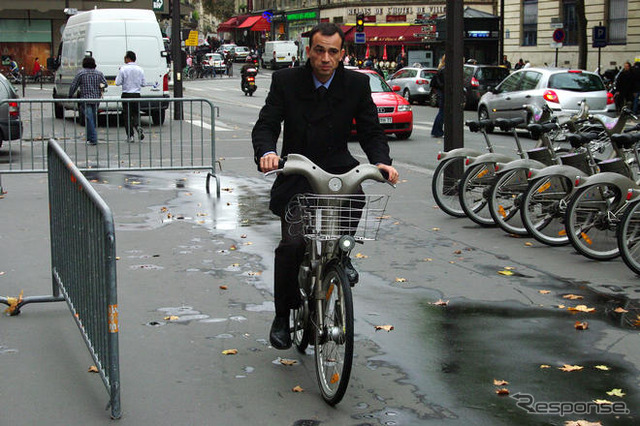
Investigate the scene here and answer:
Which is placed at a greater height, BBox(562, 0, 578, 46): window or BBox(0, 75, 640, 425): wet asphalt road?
BBox(562, 0, 578, 46): window

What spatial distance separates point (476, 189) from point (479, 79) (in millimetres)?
23070

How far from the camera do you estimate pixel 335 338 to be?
15.2 feet

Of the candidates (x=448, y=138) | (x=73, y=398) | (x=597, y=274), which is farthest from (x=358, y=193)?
(x=448, y=138)

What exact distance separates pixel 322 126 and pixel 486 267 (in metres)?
3.31

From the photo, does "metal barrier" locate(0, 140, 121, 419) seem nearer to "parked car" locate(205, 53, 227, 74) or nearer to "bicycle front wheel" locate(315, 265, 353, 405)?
"bicycle front wheel" locate(315, 265, 353, 405)

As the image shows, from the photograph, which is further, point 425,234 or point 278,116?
point 425,234

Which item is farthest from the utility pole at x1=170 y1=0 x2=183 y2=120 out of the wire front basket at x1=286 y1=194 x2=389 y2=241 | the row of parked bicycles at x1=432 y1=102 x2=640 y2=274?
the wire front basket at x1=286 y1=194 x2=389 y2=241

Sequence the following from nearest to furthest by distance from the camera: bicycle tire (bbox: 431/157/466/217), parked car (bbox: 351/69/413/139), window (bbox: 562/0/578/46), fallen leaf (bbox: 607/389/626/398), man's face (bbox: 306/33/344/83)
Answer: fallen leaf (bbox: 607/389/626/398) → man's face (bbox: 306/33/344/83) → bicycle tire (bbox: 431/157/466/217) → parked car (bbox: 351/69/413/139) → window (bbox: 562/0/578/46)

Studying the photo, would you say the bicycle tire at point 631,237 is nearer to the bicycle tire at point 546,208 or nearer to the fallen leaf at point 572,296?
the fallen leaf at point 572,296

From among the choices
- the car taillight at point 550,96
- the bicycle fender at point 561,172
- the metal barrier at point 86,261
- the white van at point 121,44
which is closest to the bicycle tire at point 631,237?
the bicycle fender at point 561,172

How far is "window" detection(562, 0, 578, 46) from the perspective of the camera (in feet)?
150

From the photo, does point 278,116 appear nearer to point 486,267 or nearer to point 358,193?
point 358,193

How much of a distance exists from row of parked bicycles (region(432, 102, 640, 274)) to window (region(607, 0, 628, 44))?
33907 mm

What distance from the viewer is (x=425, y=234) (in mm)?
9562
